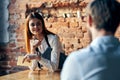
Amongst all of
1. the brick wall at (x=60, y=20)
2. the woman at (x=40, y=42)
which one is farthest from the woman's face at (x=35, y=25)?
the brick wall at (x=60, y=20)

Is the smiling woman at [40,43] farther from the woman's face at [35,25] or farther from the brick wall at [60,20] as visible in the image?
the brick wall at [60,20]

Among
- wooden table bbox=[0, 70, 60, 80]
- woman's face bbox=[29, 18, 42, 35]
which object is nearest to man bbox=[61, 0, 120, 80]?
wooden table bbox=[0, 70, 60, 80]

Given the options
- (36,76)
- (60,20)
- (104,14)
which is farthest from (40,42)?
(104,14)

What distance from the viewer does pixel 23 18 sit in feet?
12.5

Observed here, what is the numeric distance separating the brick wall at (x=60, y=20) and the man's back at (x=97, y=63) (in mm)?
2464

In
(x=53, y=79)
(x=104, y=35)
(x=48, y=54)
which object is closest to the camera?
(x=104, y=35)

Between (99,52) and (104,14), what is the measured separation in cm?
12

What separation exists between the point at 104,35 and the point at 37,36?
1.84 m

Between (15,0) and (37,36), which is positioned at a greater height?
(15,0)

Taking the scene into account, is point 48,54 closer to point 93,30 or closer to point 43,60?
point 43,60

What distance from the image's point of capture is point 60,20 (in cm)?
362

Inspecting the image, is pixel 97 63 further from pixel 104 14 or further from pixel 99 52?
pixel 104 14


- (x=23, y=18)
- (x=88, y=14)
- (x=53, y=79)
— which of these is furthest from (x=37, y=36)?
(x=88, y=14)

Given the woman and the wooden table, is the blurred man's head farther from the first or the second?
the woman
